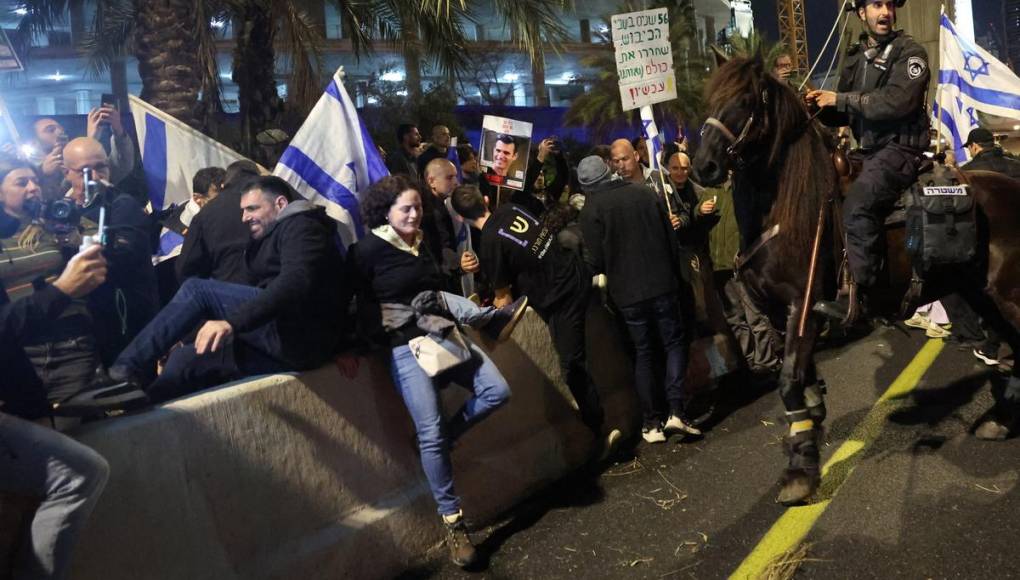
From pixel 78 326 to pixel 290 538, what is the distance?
1.38m

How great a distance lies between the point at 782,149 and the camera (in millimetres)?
5398

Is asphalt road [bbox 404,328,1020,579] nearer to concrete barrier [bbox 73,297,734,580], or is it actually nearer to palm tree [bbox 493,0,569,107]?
concrete barrier [bbox 73,297,734,580]

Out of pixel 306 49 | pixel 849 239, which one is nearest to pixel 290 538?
pixel 849 239

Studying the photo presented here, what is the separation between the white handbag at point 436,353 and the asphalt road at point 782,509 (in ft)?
3.45

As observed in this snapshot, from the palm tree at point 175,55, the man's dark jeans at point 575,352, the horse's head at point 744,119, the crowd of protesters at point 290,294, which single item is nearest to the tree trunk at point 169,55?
the palm tree at point 175,55

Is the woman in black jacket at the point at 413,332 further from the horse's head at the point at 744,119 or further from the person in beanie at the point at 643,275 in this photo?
the person in beanie at the point at 643,275

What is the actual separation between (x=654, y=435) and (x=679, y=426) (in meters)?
0.21

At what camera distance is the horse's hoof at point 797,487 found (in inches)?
199

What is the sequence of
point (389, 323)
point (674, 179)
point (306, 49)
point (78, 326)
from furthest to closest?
point (306, 49) < point (674, 179) < point (389, 323) < point (78, 326)

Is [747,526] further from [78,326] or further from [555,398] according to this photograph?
[78,326]

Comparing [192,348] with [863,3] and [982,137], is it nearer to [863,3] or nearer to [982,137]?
[863,3]

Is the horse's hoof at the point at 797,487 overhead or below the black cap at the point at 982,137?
below

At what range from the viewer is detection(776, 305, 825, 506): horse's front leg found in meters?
5.09

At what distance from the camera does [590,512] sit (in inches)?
221
